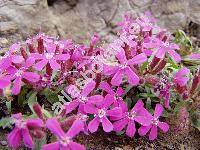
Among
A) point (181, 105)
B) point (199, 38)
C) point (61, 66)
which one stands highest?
point (61, 66)

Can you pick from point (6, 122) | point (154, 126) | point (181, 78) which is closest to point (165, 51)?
point (181, 78)

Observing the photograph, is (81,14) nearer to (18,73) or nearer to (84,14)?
(84,14)


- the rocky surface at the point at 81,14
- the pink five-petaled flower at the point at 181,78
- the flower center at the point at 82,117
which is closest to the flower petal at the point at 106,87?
the flower center at the point at 82,117

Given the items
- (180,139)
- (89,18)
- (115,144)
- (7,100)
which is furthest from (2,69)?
(89,18)

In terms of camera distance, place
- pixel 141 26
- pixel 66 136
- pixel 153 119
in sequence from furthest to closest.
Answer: pixel 141 26, pixel 153 119, pixel 66 136

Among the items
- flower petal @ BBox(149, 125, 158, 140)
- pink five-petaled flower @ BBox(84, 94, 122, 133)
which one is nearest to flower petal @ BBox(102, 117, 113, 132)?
pink five-petaled flower @ BBox(84, 94, 122, 133)

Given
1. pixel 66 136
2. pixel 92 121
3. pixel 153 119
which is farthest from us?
pixel 153 119

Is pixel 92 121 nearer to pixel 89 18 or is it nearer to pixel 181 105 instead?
pixel 181 105
